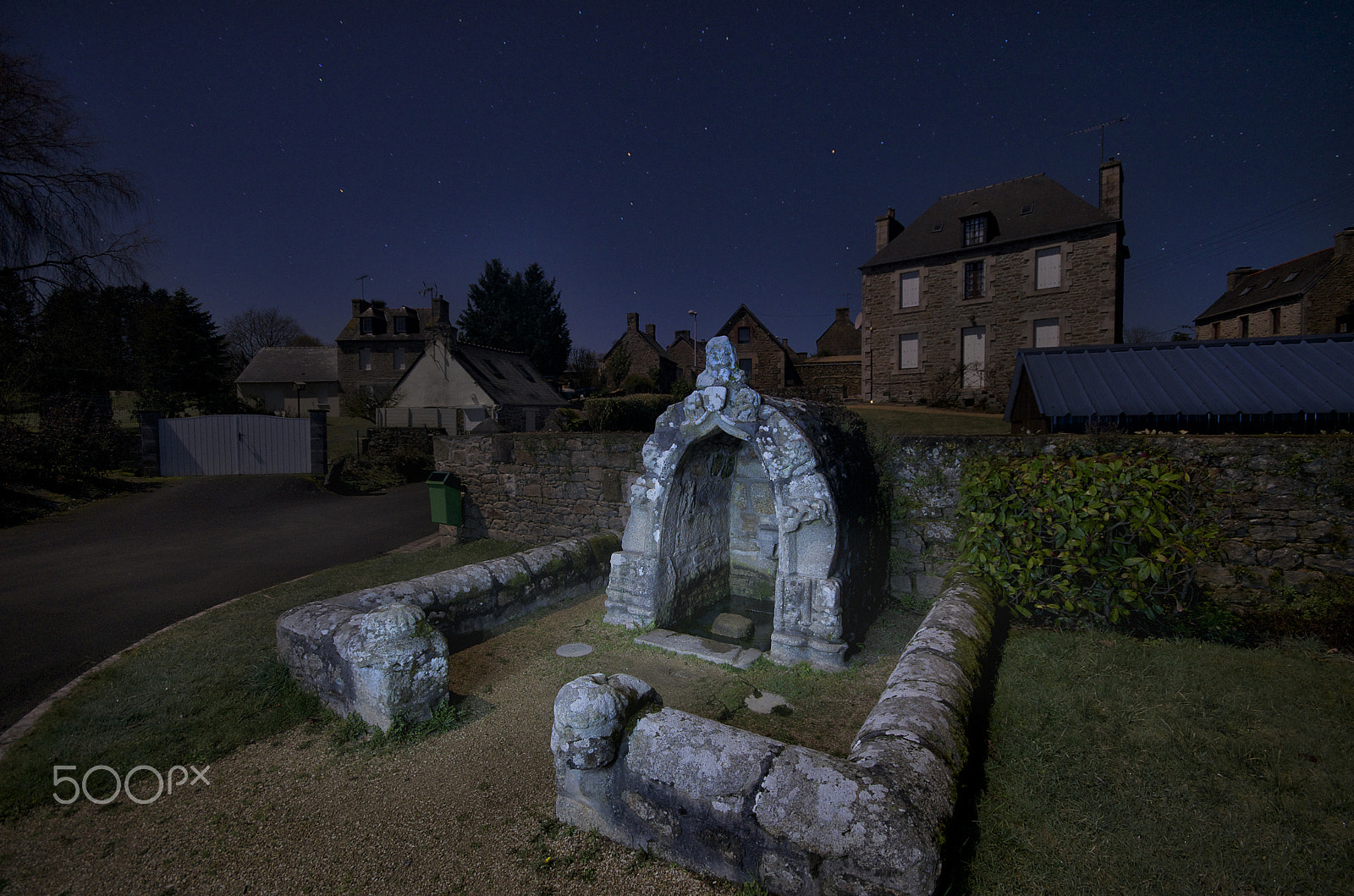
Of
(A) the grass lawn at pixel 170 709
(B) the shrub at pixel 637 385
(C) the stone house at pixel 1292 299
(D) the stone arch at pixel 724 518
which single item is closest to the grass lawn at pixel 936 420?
(D) the stone arch at pixel 724 518

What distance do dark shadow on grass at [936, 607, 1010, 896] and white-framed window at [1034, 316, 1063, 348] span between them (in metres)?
19.8

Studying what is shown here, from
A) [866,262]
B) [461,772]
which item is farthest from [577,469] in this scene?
[866,262]

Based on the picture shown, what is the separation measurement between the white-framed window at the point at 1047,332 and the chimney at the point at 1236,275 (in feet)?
72.5

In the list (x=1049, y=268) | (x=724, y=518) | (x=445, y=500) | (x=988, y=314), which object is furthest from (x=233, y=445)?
(x=1049, y=268)

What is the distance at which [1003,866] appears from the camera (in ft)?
7.38

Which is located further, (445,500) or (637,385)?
(637,385)

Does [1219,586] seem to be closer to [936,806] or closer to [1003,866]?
[1003,866]

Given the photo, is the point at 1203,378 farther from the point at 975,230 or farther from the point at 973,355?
the point at 975,230

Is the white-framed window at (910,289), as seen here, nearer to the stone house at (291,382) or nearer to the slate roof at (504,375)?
the slate roof at (504,375)

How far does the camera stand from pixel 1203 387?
19.0 feet

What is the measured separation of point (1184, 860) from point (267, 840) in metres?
4.27

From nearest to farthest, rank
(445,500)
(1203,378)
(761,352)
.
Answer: (1203,378), (445,500), (761,352)

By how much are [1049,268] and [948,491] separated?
18350 millimetres
